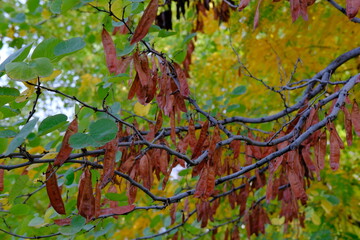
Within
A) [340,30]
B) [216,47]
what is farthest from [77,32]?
[340,30]

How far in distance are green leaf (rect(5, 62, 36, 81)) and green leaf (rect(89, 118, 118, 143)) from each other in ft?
0.73

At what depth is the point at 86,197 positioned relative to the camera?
46.0 inches

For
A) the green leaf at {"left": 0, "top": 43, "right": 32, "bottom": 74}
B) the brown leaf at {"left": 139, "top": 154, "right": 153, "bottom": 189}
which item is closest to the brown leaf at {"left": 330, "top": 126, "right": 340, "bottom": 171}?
the brown leaf at {"left": 139, "top": 154, "right": 153, "bottom": 189}

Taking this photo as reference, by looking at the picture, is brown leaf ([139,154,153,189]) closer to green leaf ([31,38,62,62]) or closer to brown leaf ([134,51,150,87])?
brown leaf ([134,51,150,87])

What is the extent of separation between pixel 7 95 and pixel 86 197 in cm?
36

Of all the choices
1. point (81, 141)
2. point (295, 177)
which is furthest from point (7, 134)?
point (295, 177)

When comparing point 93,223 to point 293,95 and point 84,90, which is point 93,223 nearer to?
point 293,95

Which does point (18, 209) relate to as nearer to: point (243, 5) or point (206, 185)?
point (206, 185)

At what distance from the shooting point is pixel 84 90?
4.27 m

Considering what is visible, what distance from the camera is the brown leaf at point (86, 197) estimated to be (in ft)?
3.83

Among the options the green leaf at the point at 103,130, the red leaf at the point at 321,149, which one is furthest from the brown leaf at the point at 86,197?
the red leaf at the point at 321,149

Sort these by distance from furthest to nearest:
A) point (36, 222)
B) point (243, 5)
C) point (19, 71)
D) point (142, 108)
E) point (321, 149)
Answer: point (142, 108) → point (36, 222) → point (321, 149) → point (243, 5) → point (19, 71)

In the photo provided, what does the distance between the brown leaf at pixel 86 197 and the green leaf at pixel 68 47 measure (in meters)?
0.34

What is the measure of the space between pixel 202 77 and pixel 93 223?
101 inches
